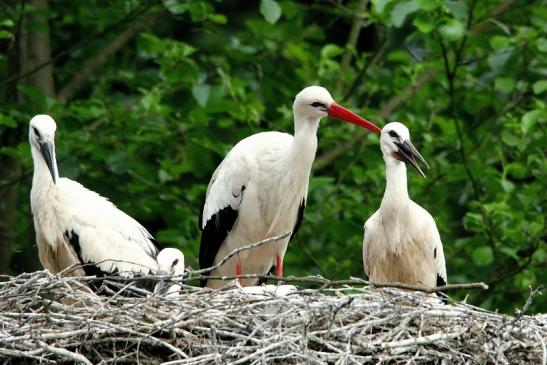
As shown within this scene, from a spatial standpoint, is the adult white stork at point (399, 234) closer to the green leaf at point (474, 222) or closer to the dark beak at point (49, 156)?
the green leaf at point (474, 222)

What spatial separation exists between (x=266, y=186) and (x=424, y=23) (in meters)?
2.08

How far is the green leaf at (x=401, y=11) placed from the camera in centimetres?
1180

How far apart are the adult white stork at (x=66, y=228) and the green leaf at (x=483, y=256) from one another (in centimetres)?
305

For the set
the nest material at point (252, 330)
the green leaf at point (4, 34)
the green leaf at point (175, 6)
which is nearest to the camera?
the nest material at point (252, 330)

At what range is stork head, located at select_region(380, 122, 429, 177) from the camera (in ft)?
34.1

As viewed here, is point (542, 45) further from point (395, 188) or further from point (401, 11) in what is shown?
point (395, 188)

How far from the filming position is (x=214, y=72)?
13867mm

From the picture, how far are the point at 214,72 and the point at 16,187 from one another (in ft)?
7.08

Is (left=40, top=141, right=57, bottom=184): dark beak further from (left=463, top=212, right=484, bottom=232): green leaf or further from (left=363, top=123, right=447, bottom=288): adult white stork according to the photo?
(left=463, top=212, right=484, bottom=232): green leaf

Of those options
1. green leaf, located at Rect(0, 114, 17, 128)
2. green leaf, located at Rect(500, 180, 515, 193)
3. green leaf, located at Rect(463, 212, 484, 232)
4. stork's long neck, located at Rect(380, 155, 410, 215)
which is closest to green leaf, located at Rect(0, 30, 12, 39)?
green leaf, located at Rect(0, 114, 17, 128)

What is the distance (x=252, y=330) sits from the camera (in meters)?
8.09

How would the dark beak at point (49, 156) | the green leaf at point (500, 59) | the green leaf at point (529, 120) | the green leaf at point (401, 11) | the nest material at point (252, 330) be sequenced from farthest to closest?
the green leaf at point (500, 59) < the green leaf at point (529, 120) < the green leaf at point (401, 11) < the dark beak at point (49, 156) < the nest material at point (252, 330)

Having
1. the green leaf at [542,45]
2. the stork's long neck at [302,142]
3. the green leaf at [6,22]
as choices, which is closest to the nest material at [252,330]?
the stork's long neck at [302,142]

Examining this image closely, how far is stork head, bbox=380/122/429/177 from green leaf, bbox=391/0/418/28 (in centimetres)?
150
